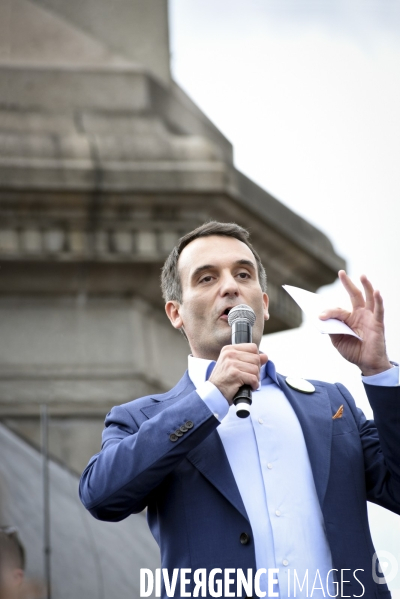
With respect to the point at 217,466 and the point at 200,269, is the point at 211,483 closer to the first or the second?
the point at 217,466

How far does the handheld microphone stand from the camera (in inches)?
85.8

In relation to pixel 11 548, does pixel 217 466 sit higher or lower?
lower

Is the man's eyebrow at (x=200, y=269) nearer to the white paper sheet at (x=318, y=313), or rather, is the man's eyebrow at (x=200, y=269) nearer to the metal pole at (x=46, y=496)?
the white paper sheet at (x=318, y=313)

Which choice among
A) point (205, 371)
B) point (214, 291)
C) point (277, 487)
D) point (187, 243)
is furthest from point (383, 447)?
point (187, 243)

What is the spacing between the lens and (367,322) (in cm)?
251

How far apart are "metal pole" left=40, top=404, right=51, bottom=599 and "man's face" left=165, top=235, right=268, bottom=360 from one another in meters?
2.40

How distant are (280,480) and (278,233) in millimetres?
3468

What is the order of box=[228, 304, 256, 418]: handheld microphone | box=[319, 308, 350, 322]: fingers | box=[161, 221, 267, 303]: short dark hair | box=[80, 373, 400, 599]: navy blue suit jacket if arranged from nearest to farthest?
1. box=[228, 304, 256, 418]: handheld microphone
2. box=[80, 373, 400, 599]: navy blue suit jacket
3. box=[319, 308, 350, 322]: fingers
4. box=[161, 221, 267, 303]: short dark hair

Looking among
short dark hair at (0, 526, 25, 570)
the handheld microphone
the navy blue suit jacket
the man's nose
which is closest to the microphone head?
the handheld microphone

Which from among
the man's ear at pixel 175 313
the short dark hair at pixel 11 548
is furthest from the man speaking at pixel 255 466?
the short dark hair at pixel 11 548

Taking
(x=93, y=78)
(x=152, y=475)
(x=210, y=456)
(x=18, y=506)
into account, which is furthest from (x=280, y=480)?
(x=93, y=78)

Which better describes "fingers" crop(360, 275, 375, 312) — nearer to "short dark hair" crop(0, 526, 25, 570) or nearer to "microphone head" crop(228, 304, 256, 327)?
"microphone head" crop(228, 304, 256, 327)

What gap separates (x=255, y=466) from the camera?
2.41 m

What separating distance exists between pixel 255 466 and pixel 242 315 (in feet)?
1.25
